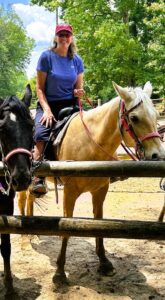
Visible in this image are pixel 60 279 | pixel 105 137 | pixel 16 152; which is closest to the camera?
pixel 16 152

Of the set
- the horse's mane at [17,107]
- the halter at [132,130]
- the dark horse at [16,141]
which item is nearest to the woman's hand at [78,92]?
the halter at [132,130]

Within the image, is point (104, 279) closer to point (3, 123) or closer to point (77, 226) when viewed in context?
point (77, 226)

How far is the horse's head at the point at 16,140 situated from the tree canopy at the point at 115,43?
15653mm

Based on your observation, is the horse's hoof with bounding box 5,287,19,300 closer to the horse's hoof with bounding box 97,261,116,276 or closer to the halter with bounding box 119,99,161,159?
the horse's hoof with bounding box 97,261,116,276

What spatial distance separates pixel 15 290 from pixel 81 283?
0.78 m

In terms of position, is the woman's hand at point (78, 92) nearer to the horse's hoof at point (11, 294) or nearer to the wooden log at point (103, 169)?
the wooden log at point (103, 169)

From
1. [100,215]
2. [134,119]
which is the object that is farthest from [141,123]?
[100,215]

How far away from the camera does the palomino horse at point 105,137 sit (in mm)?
3928

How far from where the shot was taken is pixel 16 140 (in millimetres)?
3418

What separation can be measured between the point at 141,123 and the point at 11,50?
6487 centimetres

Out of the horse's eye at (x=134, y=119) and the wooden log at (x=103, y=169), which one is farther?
the horse's eye at (x=134, y=119)

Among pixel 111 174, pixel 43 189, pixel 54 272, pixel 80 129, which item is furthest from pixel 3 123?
pixel 54 272

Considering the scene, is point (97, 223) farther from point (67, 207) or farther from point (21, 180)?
point (67, 207)

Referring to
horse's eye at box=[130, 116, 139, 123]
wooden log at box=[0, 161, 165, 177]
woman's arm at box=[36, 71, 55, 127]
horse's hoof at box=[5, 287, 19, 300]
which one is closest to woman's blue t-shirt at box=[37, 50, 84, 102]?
woman's arm at box=[36, 71, 55, 127]
